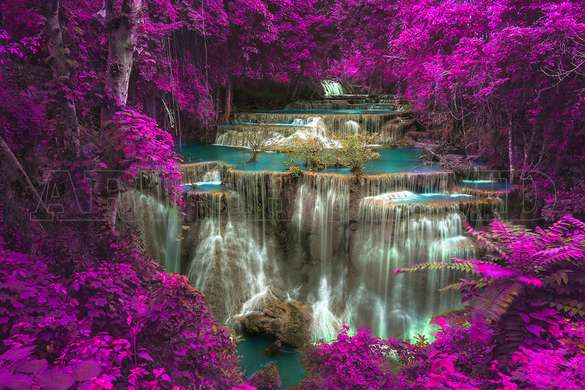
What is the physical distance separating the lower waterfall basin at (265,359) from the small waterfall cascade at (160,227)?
281 centimetres

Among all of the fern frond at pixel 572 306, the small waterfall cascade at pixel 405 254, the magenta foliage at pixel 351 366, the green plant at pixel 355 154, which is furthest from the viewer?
the green plant at pixel 355 154

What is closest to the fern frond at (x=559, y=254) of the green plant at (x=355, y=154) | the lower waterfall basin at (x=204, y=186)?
the green plant at (x=355, y=154)

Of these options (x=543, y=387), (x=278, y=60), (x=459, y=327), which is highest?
(x=278, y=60)

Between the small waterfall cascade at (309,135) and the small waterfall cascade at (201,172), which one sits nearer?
the small waterfall cascade at (201,172)

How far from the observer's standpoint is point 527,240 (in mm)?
3885

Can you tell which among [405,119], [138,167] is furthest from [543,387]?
[405,119]

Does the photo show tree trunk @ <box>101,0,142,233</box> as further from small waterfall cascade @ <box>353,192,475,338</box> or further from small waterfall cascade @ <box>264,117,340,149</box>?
small waterfall cascade @ <box>264,117,340,149</box>

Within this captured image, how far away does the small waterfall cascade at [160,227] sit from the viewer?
9.23 m

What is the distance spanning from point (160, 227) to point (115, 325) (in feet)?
18.4

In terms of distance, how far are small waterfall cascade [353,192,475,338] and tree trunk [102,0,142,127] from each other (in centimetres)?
581

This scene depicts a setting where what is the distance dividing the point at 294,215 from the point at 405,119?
7768 mm

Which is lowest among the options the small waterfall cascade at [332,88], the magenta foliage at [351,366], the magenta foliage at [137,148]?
the magenta foliage at [351,366]

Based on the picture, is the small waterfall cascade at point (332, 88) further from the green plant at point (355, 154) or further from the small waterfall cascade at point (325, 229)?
the small waterfall cascade at point (325, 229)

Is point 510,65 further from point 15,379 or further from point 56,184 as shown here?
point 15,379
